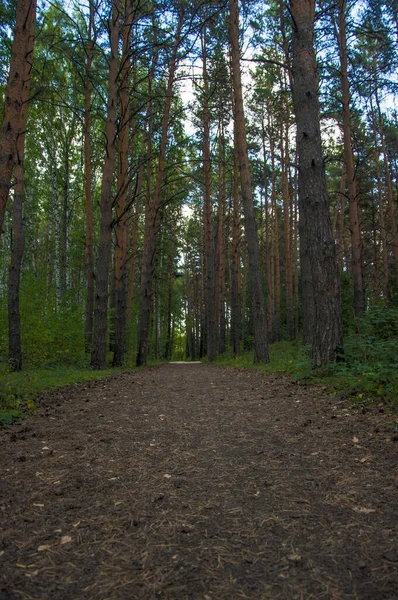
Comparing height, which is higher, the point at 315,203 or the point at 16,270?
the point at 315,203

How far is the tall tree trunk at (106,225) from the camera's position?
34.4ft

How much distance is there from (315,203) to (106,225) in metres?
6.26

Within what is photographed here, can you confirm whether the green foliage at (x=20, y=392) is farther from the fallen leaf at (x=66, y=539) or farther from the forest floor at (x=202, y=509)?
the fallen leaf at (x=66, y=539)

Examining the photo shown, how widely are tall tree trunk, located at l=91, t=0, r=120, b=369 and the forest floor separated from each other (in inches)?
260

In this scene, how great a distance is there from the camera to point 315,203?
22.5 feet

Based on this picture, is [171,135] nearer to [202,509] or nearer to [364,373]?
[364,373]

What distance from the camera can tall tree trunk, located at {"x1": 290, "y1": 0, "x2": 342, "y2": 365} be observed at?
6.65 m

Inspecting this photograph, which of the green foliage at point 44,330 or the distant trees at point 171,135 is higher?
the distant trees at point 171,135

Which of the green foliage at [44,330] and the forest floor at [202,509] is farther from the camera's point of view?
the green foliage at [44,330]

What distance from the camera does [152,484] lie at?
2.46 metres

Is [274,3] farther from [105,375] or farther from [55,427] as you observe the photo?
[55,427]

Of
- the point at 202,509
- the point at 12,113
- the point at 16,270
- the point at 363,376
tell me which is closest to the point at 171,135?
the point at 16,270

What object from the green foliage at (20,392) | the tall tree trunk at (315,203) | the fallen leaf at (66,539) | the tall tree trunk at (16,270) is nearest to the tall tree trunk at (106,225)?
the tall tree trunk at (16,270)

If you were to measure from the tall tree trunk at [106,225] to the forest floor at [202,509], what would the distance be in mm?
6595
